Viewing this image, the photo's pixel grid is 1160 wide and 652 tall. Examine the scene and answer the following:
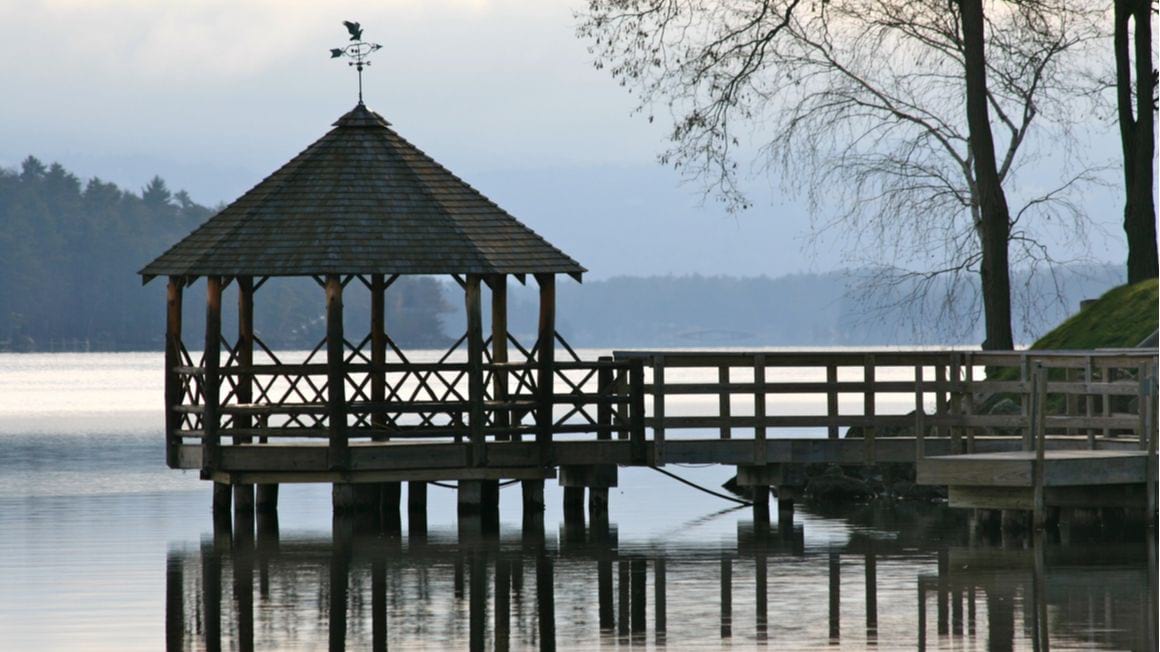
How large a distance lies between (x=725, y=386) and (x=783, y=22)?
10.6m

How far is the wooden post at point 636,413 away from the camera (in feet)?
89.4

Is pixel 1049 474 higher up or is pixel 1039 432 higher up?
pixel 1039 432

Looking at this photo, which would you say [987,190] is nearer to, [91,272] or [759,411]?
[759,411]

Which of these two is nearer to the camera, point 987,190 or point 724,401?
point 724,401

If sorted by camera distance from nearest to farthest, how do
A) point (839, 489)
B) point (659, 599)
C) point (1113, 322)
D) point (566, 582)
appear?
point (659, 599) → point (566, 582) → point (839, 489) → point (1113, 322)

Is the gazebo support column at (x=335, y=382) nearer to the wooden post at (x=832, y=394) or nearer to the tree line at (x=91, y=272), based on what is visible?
the wooden post at (x=832, y=394)

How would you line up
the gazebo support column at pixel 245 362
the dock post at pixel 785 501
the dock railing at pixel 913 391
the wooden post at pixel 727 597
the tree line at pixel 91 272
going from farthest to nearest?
the tree line at pixel 91 272 < the dock post at pixel 785 501 < the gazebo support column at pixel 245 362 < the dock railing at pixel 913 391 < the wooden post at pixel 727 597

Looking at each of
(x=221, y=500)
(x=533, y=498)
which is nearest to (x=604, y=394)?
(x=533, y=498)

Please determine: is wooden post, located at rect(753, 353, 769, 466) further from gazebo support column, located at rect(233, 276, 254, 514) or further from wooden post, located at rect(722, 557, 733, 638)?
gazebo support column, located at rect(233, 276, 254, 514)

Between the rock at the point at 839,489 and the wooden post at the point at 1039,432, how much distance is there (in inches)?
311

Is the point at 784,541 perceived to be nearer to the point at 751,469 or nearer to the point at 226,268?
the point at 751,469

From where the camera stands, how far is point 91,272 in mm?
183000

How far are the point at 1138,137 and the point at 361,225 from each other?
55.7 feet

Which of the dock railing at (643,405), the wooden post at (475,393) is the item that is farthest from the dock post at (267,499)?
the wooden post at (475,393)
